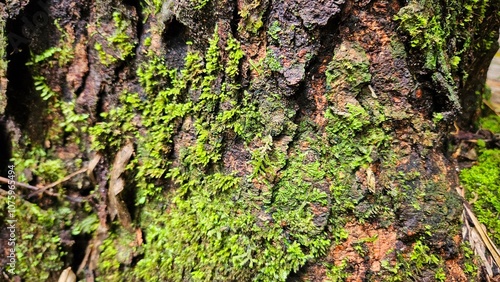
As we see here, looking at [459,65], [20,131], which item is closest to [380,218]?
[459,65]

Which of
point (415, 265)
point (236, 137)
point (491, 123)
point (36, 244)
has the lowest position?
point (415, 265)

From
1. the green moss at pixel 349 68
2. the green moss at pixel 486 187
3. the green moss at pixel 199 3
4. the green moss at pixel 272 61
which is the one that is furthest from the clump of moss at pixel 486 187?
the green moss at pixel 199 3

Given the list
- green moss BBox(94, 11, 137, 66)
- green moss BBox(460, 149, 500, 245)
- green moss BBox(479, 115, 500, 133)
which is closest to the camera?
green moss BBox(94, 11, 137, 66)

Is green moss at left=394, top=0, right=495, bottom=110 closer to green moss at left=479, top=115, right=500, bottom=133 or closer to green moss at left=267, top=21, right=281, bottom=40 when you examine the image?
green moss at left=267, top=21, right=281, bottom=40

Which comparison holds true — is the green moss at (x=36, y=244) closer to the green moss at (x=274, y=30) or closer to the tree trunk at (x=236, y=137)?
the tree trunk at (x=236, y=137)

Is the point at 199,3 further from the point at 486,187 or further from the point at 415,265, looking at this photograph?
the point at 486,187

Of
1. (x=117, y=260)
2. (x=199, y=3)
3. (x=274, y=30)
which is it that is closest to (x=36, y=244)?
(x=117, y=260)

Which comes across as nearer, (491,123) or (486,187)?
(486,187)

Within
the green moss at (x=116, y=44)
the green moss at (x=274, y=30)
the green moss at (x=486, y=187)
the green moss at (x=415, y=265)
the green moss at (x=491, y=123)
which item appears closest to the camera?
the green moss at (x=274, y=30)

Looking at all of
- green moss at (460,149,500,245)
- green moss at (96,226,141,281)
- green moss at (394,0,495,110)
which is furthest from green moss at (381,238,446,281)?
green moss at (96,226,141,281)
